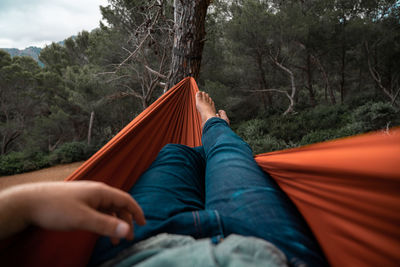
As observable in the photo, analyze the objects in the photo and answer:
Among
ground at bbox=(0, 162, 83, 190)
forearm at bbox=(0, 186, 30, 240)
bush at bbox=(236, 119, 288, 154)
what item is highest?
forearm at bbox=(0, 186, 30, 240)

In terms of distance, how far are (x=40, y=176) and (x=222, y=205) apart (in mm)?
6055

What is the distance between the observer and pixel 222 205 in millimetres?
537

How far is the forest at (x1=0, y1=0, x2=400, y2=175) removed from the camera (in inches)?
197

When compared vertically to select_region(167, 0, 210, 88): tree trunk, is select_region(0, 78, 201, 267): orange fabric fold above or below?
below

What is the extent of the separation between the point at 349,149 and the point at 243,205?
278mm

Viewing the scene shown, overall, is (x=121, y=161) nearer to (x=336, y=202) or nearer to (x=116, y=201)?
(x=116, y=201)

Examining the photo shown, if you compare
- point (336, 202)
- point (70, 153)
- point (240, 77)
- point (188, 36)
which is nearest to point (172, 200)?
point (336, 202)

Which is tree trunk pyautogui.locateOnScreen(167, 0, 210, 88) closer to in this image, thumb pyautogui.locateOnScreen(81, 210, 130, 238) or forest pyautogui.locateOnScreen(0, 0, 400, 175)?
thumb pyautogui.locateOnScreen(81, 210, 130, 238)

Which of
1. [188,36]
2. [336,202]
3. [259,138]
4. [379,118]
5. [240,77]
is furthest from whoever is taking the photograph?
[240,77]

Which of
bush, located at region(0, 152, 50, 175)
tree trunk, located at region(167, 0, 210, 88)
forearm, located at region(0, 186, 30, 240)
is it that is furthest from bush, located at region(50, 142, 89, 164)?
forearm, located at region(0, 186, 30, 240)

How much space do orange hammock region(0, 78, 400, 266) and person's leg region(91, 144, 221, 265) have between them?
115 millimetres

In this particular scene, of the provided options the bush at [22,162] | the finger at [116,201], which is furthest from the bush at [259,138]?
the bush at [22,162]

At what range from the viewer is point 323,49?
692cm

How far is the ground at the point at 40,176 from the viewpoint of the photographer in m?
4.55
